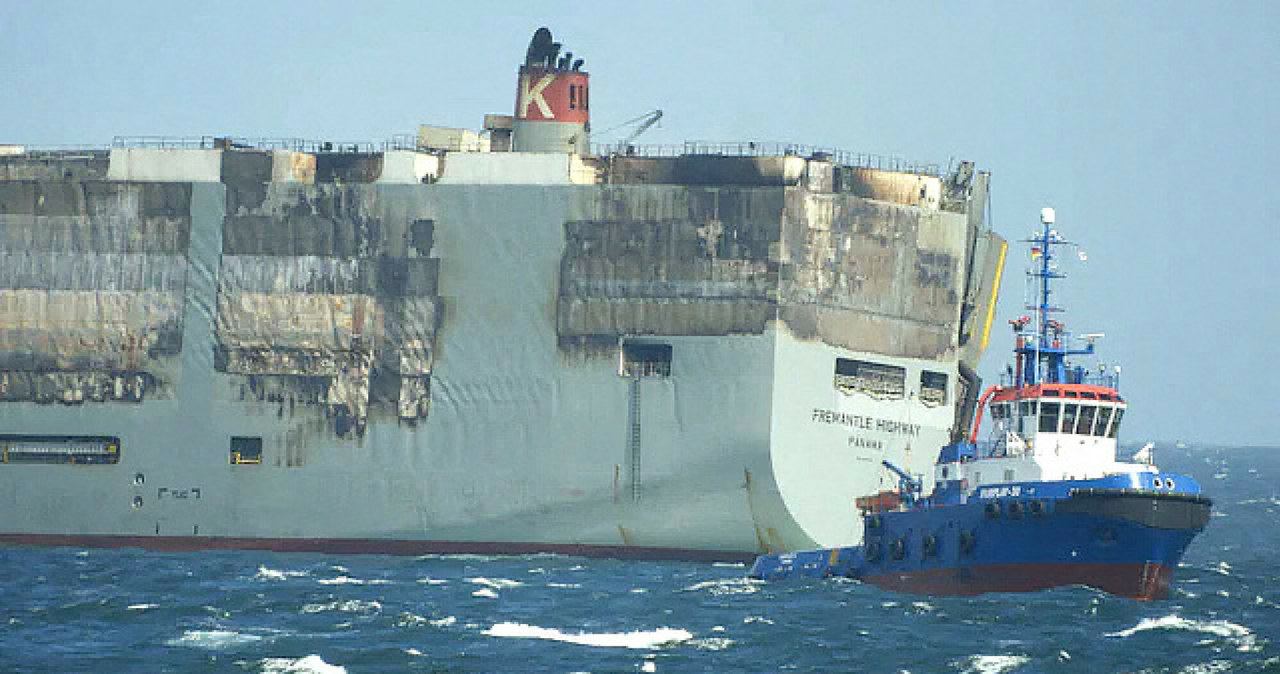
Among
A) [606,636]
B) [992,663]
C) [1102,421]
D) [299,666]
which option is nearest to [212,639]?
[299,666]

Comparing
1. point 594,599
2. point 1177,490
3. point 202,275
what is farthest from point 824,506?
point 202,275

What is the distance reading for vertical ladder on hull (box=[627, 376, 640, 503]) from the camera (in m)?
72.6

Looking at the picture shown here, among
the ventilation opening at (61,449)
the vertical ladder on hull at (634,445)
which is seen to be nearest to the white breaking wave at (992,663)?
the vertical ladder on hull at (634,445)

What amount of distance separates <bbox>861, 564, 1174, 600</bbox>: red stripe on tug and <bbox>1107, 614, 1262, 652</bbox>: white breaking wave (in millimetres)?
1466

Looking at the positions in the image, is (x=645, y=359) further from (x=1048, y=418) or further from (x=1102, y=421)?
(x=1102, y=421)

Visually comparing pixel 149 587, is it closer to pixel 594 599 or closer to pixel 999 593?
pixel 594 599

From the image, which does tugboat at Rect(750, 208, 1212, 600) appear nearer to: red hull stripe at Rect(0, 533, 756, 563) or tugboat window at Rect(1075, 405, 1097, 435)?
tugboat window at Rect(1075, 405, 1097, 435)

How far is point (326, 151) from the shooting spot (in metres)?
77.2

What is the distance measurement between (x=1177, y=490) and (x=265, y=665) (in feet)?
80.2

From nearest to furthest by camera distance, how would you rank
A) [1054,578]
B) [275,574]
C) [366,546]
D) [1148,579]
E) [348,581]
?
1. [1148,579]
2. [1054,578]
3. [348,581]
4. [275,574]
5. [366,546]

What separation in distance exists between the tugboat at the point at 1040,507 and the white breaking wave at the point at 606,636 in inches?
388

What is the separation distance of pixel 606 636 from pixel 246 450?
94.1 ft

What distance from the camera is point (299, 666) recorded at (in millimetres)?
45656

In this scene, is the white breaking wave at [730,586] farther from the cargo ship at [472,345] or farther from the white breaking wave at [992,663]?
the white breaking wave at [992,663]
